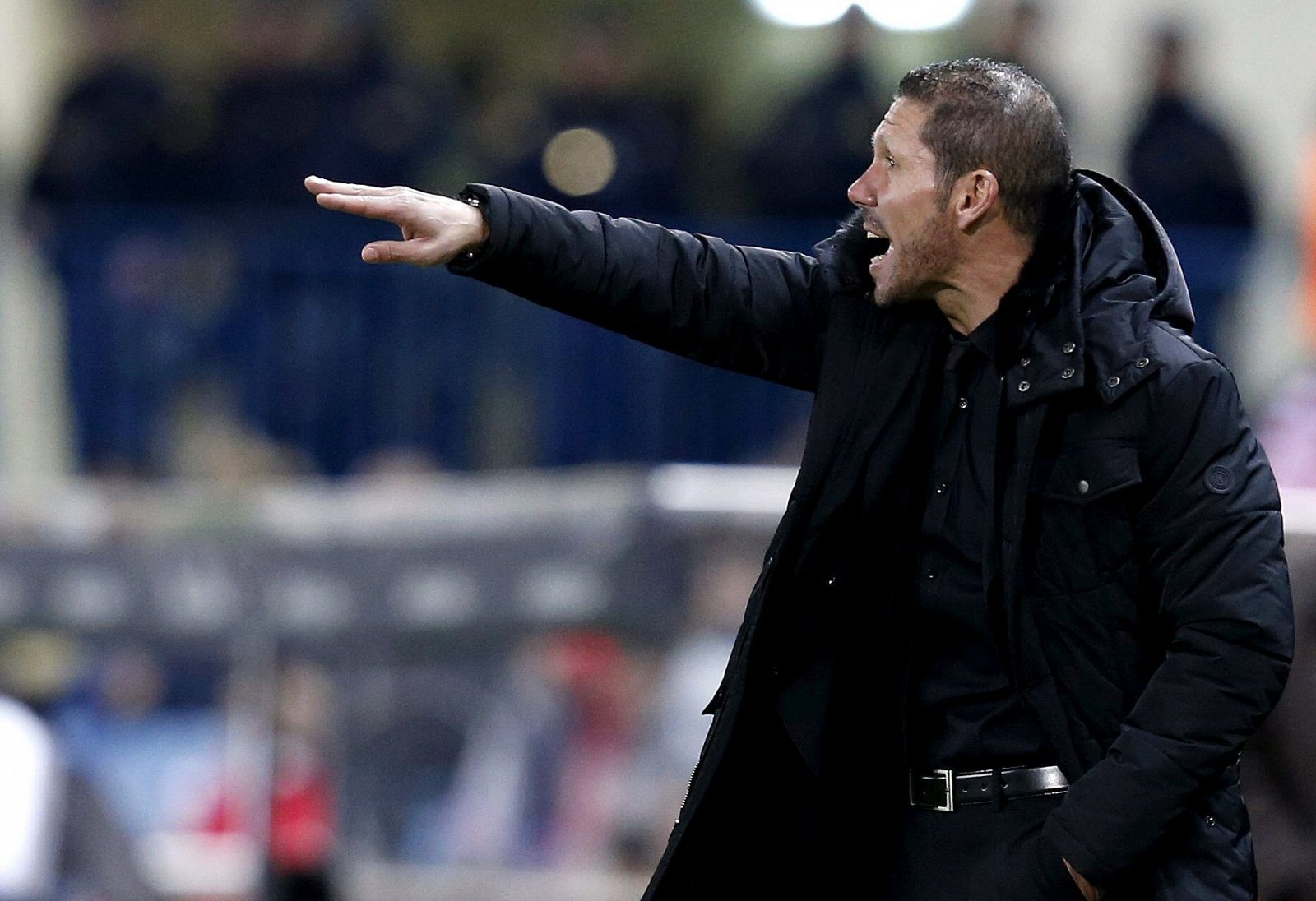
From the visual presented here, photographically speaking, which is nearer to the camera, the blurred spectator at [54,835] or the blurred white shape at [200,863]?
the blurred spectator at [54,835]

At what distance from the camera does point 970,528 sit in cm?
302

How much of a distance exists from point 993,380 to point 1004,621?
34 centimetres

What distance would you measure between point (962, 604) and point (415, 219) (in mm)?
934

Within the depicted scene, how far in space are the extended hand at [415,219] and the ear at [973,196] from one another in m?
0.66

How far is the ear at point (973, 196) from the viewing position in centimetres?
299

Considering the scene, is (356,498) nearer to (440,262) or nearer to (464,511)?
(464,511)

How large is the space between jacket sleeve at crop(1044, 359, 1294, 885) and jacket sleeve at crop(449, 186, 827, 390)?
59cm

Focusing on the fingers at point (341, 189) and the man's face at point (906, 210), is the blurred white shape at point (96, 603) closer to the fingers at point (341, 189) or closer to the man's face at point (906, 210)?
the fingers at point (341, 189)

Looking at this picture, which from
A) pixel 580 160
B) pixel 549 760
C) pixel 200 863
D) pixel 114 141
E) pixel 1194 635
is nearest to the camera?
pixel 1194 635

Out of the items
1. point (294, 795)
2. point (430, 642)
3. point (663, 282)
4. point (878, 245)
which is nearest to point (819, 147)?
point (430, 642)

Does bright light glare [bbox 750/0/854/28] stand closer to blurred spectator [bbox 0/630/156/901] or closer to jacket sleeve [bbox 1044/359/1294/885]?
blurred spectator [bbox 0/630/156/901]

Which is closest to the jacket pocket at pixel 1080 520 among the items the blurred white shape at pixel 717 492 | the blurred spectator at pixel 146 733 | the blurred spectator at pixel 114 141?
the blurred white shape at pixel 717 492

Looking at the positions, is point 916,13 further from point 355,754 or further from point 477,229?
point 477,229

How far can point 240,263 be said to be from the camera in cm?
804
